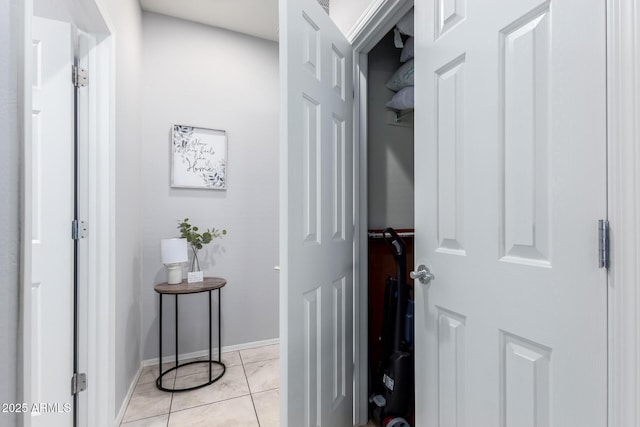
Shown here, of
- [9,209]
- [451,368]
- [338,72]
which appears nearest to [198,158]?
[338,72]

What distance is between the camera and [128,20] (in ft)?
6.49

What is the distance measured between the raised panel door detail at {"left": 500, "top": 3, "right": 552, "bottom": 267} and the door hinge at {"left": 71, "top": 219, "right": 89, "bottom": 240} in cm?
183

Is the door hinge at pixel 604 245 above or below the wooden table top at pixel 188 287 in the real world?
above

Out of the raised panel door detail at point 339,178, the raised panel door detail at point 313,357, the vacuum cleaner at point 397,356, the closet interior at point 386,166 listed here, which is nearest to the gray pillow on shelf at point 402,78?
the closet interior at point 386,166

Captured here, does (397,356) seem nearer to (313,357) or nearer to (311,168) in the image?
(313,357)

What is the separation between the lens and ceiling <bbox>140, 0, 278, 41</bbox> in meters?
2.32

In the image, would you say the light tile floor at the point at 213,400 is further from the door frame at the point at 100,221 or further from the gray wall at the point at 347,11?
the gray wall at the point at 347,11

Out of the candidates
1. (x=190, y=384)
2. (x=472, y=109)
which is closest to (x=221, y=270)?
(x=190, y=384)

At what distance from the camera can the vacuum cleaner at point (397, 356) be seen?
4.93ft

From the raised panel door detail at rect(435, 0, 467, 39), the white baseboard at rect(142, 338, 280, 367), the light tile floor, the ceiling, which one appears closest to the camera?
the raised panel door detail at rect(435, 0, 467, 39)

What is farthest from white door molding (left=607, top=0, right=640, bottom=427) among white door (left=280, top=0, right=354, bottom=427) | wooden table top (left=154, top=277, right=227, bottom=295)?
wooden table top (left=154, top=277, right=227, bottom=295)

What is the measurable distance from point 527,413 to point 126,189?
2200mm

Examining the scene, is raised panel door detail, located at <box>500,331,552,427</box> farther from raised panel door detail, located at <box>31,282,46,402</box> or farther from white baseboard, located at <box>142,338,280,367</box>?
white baseboard, located at <box>142,338,280,367</box>

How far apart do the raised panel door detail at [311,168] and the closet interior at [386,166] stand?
646mm
